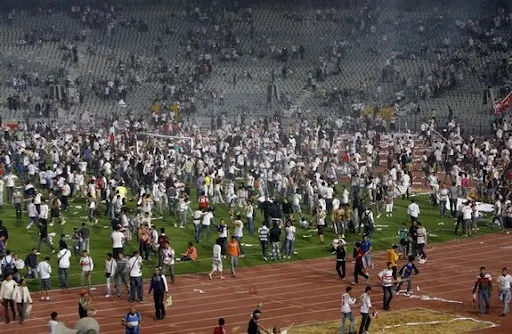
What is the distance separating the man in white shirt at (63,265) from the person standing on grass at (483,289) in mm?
9589

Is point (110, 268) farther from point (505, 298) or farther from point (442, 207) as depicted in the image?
point (442, 207)

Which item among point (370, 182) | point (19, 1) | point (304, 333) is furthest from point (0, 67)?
point (304, 333)

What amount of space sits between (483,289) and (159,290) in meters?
7.40

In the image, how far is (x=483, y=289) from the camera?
2738cm

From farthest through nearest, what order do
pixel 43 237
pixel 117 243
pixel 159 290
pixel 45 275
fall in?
pixel 43 237, pixel 117 243, pixel 45 275, pixel 159 290

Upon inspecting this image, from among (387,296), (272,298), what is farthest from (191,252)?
(387,296)

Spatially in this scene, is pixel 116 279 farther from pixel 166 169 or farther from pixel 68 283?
pixel 166 169

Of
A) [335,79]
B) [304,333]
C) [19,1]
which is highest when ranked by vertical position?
[19,1]

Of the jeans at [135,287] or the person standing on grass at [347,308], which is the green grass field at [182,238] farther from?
the person standing on grass at [347,308]

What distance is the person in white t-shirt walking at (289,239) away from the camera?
3238 cm

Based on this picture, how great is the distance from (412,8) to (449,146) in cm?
2383

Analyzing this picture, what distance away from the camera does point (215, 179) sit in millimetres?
39031

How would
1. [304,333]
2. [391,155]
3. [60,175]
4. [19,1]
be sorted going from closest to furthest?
1. [304,333]
2. [60,175]
3. [391,155]
4. [19,1]

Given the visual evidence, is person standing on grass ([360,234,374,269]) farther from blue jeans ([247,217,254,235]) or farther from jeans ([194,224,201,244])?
jeans ([194,224,201,244])
